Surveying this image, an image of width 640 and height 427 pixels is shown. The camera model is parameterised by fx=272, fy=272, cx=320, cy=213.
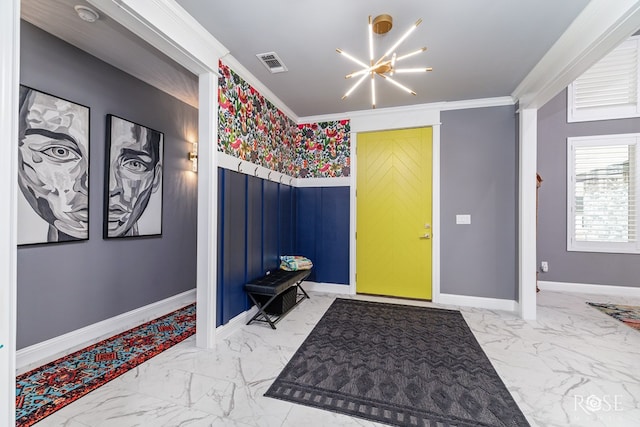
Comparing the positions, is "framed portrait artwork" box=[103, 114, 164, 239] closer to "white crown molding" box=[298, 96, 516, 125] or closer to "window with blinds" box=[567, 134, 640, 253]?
"white crown molding" box=[298, 96, 516, 125]

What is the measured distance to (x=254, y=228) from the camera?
10.0ft

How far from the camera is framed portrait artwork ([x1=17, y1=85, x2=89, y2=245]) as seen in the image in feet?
6.72

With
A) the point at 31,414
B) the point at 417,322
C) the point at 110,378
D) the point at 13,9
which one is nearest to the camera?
the point at 13,9

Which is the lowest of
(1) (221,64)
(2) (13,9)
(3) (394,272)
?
(3) (394,272)

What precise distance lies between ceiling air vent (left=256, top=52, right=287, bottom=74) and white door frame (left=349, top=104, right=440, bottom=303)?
1473 millimetres

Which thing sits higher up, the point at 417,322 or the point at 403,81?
the point at 403,81

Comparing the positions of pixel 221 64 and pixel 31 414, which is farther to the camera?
pixel 221 64

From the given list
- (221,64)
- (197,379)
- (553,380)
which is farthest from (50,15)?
(553,380)

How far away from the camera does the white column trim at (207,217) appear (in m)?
2.35

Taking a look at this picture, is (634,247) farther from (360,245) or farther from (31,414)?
(31,414)

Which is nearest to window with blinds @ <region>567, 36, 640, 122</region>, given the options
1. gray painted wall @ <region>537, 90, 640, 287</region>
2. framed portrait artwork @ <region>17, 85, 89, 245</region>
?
gray painted wall @ <region>537, 90, 640, 287</region>

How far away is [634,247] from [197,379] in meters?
5.79

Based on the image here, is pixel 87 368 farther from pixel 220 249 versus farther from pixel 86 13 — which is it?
pixel 86 13

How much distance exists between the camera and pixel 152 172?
3096 millimetres
